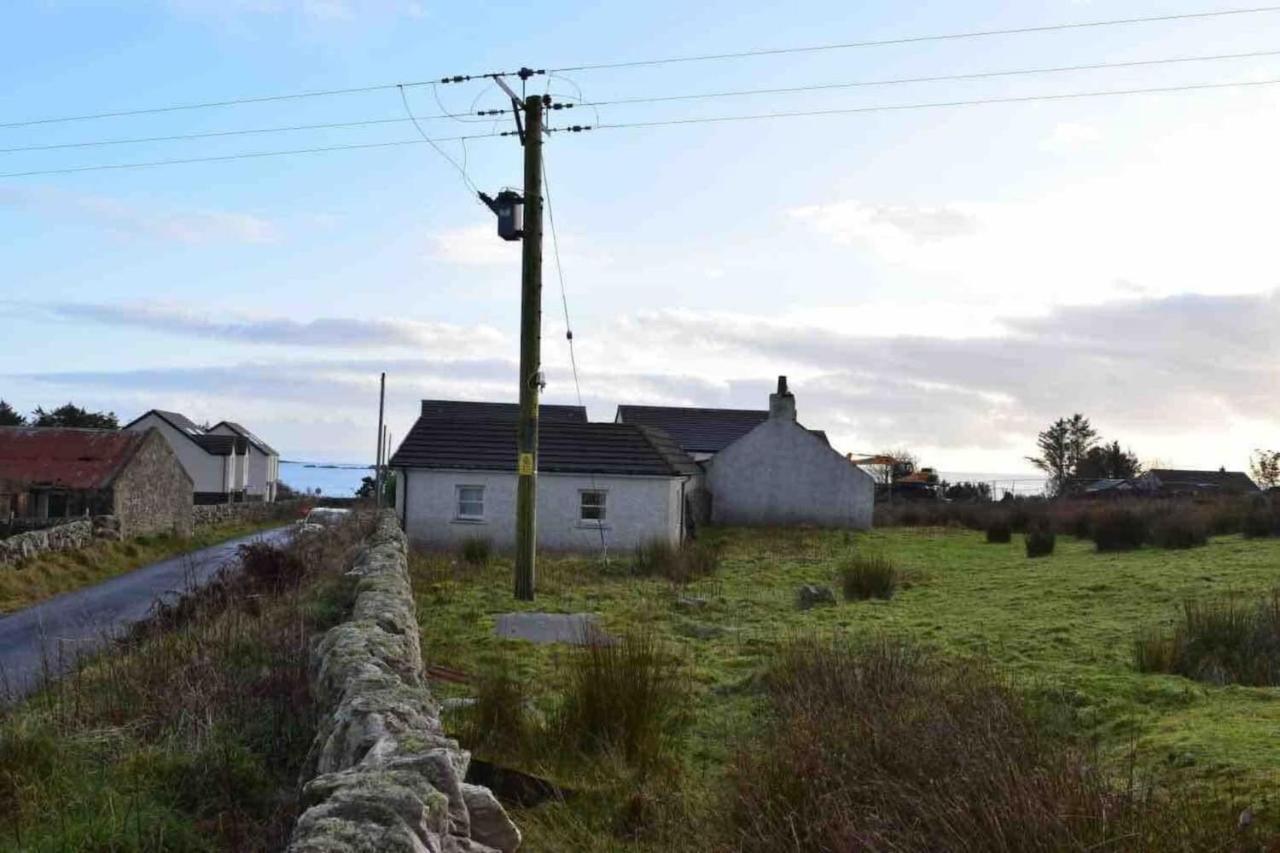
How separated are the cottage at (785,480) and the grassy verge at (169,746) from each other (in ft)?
92.0

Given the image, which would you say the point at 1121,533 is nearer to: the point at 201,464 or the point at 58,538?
the point at 58,538

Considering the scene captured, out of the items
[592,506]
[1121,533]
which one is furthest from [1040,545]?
[592,506]

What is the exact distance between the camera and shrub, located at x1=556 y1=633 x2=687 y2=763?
6734 millimetres

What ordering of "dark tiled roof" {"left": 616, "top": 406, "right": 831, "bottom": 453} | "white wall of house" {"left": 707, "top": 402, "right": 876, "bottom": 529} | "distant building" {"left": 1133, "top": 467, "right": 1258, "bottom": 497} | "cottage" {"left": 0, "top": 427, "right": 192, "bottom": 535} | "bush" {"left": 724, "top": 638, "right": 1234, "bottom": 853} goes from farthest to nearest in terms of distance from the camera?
"distant building" {"left": 1133, "top": 467, "right": 1258, "bottom": 497}
"dark tiled roof" {"left": 616, "top": 406, "right": 831, "bottom": 453}
"white wall of house" {"left": 707, "top": 402, "right": 876, "bottom": 529}
"cottage" {"left": 0, "top": 427, "right": 192, "bottom": 535}
"bush" {"left": 724, "top": 638, "right": 1234, "bottom": 853}

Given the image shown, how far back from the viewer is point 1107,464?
213 feet

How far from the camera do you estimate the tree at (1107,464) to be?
64500 millimetres

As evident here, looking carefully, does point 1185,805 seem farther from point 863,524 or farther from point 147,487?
point 147,487

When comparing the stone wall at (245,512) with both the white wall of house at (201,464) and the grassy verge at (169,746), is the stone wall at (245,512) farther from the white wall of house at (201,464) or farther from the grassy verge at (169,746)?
the grassy verge at (169,746)

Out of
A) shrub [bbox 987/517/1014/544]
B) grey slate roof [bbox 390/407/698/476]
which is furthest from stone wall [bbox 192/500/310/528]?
shrub [bbox 987/517/1014/544]

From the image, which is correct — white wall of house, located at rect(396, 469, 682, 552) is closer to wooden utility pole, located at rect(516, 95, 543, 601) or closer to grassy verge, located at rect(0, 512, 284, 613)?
grassy verge, located at rect(0, 512, 284, 613)

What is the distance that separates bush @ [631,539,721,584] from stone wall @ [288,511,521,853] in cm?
1285

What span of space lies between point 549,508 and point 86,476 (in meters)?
16.0

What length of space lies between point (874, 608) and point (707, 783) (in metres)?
8.49

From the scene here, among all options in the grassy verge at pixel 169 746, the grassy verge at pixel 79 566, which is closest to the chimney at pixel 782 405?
the grassy verge at pixel 79 566
